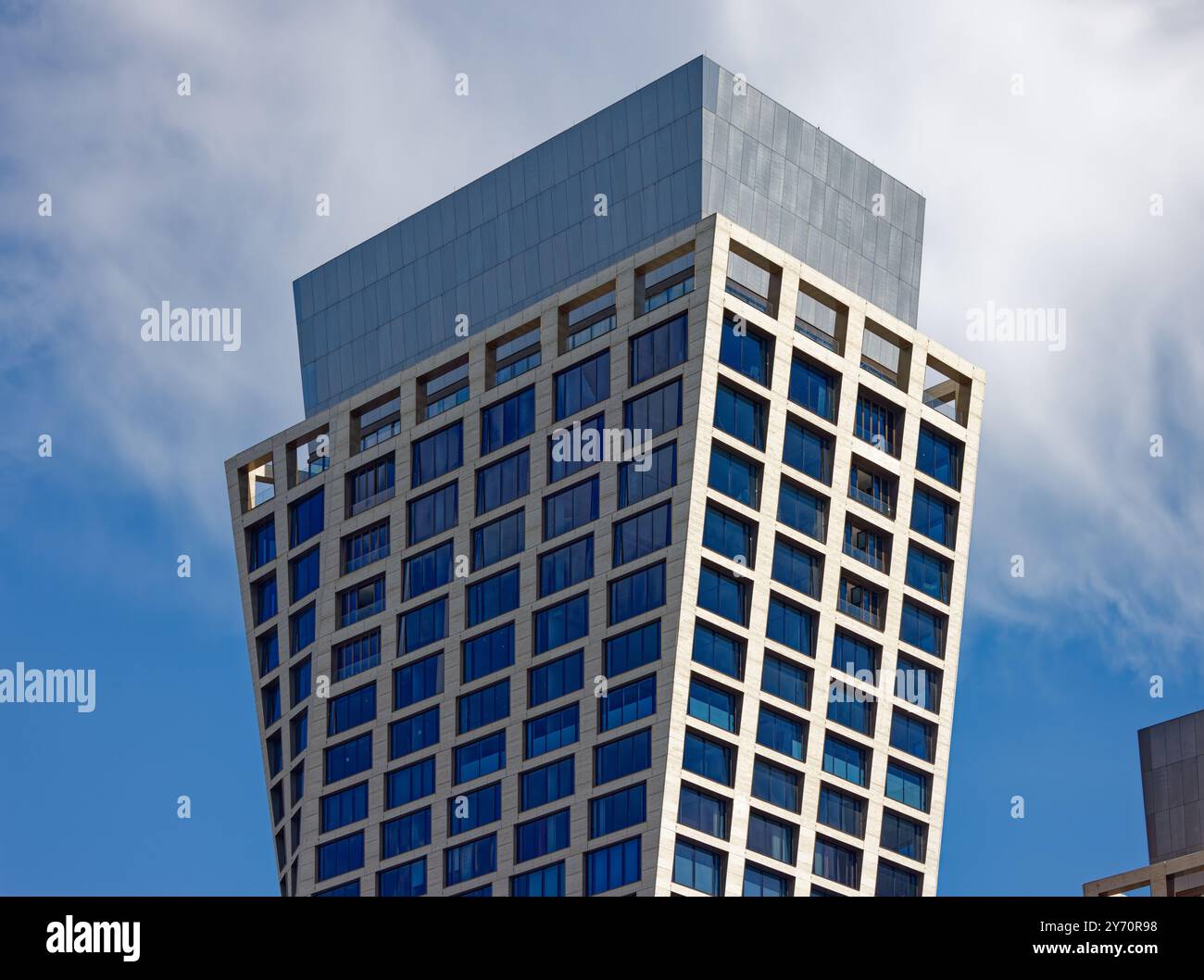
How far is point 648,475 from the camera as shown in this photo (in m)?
123

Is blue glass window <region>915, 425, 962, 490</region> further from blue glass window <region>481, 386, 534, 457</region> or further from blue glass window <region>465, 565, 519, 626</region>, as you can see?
blue glass window <region>465, 565, 519, 626</region>

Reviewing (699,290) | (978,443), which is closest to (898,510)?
(978,443)

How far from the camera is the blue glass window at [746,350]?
12381 cm

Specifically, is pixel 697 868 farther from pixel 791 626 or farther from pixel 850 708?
pixel 850 708

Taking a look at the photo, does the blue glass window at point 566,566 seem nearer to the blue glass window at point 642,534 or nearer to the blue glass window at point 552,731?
the blue glass window at point 642,534

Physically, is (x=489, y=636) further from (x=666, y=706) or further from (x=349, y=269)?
(x=349, y=269)

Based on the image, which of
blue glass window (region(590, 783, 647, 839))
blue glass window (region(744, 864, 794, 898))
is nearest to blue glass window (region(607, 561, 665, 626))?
blue glass window (region(590, 783, 647, 839))

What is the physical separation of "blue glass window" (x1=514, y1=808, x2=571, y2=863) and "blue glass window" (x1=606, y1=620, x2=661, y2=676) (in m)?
8.27

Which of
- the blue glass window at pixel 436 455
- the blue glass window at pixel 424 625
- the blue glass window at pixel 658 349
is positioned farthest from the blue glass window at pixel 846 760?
the blue glass window at pixel 436 455

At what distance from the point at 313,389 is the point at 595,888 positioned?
153 ft

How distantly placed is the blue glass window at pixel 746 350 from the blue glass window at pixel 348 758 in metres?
31.8

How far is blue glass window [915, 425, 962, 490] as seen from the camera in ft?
444

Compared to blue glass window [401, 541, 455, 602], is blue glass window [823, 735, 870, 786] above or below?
below
